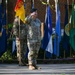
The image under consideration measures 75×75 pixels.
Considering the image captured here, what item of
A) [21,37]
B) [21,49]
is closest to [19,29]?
[21,37]

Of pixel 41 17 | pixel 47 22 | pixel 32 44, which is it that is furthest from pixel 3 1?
pixel 41 17

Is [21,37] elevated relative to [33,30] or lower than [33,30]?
lower

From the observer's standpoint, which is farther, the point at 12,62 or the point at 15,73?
the point at 12,62

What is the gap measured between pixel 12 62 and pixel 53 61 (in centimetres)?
170

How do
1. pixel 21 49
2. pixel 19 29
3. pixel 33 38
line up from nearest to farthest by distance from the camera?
pixel 33 38 → pixel 19 29 → pixel 21 49

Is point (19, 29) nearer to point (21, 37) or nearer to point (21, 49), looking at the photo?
point (21, 37)

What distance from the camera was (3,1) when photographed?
1856 cm

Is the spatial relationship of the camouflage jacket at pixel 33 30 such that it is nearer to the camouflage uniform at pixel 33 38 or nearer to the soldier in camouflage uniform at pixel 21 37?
the camouflage uniform at pixel 33 38

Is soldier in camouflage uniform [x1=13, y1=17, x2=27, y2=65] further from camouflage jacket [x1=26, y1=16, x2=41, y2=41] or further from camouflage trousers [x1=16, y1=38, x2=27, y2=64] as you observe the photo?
camouflage jacket [x1=26, y1=16, x2=41, y2=41]

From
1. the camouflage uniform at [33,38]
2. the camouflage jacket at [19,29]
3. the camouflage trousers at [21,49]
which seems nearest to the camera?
the camouflage uniform at [33,38]

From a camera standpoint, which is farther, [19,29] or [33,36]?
[19,29]

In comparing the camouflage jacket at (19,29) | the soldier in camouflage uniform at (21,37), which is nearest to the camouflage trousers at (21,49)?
the soldier in camouflage uniform at (21,37)

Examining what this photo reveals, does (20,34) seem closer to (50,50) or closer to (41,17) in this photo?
(50,50)

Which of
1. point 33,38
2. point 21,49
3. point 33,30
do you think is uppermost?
point 33,30
